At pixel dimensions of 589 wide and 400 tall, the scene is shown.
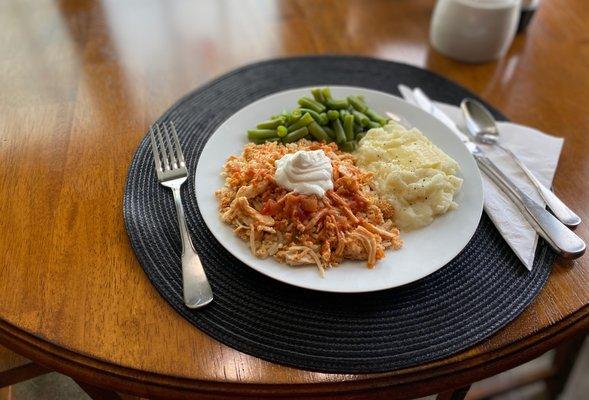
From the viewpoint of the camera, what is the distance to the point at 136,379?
99 centimetres

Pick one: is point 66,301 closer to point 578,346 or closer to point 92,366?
point 92,366

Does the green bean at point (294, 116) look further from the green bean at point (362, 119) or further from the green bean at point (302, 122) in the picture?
the green bean at point (362, 119)

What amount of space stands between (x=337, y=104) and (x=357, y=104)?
0.07 meters

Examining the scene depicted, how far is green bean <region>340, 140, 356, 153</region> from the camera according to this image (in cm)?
155

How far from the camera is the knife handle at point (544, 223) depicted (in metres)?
1.22

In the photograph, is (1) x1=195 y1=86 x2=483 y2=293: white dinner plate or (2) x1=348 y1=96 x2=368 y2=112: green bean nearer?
(1) x1=195 y1=86 x2=483 y2=293: white dinner plate

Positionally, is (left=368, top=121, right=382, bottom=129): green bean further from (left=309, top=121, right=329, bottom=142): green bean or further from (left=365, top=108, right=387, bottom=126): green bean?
(left=309, top=121, right=329, bottom=142): green bean

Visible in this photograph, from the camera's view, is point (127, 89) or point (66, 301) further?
point (127, 89)

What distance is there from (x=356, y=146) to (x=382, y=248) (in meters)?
0.47

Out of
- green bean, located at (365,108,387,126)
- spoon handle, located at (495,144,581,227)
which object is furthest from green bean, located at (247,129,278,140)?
spoon handle, located at (495,144,581,227)

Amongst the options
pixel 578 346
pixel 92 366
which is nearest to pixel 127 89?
pixel 92 366

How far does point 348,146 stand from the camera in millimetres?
1549

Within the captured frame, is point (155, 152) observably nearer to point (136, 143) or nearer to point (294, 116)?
point (136, 143)

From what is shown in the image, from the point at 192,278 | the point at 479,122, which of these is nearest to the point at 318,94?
the point at 479,122
